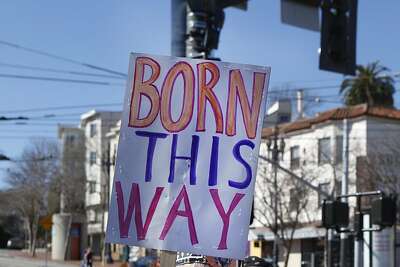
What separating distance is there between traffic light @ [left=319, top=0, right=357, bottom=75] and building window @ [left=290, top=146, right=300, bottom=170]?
1679 inches

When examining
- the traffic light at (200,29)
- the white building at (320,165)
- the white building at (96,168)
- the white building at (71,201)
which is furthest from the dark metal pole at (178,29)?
the white building at (96,168)

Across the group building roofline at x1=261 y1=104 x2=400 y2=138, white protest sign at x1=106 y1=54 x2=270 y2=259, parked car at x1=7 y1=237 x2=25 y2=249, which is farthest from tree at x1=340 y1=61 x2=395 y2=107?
white protest sign at x1=106 y1=54 x2=270 y2=259

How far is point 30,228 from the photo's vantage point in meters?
72.8

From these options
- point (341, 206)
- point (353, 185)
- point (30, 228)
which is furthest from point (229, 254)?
point (30, 228)

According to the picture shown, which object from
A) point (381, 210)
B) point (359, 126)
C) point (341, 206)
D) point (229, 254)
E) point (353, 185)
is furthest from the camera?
point (359, 126)

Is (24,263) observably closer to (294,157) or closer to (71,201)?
(294,157)

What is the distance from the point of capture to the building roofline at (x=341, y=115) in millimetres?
49719

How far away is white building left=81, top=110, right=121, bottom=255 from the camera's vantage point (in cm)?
7781

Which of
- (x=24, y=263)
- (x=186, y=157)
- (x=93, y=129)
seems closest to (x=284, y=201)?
(x=24, y=263)

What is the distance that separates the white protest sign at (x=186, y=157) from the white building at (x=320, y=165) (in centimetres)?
4036

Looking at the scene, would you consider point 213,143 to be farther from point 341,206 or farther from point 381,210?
point 341,206

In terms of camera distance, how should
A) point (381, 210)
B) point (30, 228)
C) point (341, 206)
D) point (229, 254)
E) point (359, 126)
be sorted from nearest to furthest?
point (229, 254)
point (381, 210)
point (341, 206)
point (359, 126)
point (30, 228)

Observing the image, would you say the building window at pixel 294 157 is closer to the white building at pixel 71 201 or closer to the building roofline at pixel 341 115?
the building roofline at pixel 341 115

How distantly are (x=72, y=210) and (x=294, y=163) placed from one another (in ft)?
96.7
